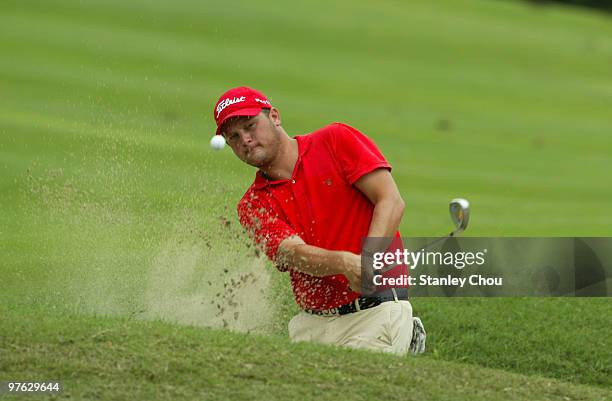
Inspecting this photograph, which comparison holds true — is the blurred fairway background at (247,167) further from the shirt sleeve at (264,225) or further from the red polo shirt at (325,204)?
the red polo shirt at (325,204)

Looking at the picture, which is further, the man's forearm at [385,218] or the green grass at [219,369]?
the man's forearm at [385,218]

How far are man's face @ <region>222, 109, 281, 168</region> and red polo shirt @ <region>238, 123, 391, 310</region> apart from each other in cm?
14

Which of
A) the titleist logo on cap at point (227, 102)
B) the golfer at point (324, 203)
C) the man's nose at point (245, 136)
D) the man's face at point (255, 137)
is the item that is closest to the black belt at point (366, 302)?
the golfer at point (324, 203)

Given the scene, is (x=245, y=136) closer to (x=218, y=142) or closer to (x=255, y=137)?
(x=255, y=137)

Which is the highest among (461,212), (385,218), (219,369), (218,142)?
(218,142)

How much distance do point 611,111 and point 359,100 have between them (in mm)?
3744

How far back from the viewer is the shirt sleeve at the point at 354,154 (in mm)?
5484

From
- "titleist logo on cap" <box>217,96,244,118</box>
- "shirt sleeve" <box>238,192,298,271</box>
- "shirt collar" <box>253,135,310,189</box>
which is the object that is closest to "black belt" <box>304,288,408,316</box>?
"shirt sleeve" <box>238,192,298,271</box>

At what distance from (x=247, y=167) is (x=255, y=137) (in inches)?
213

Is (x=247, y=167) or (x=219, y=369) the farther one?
(x=247, y=167)

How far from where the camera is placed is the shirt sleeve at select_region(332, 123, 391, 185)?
5484mm

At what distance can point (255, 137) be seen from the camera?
552 cm

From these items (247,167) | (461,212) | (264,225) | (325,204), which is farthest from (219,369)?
(247,167)

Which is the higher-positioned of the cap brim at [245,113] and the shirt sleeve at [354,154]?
the cap brim at [245,113]
